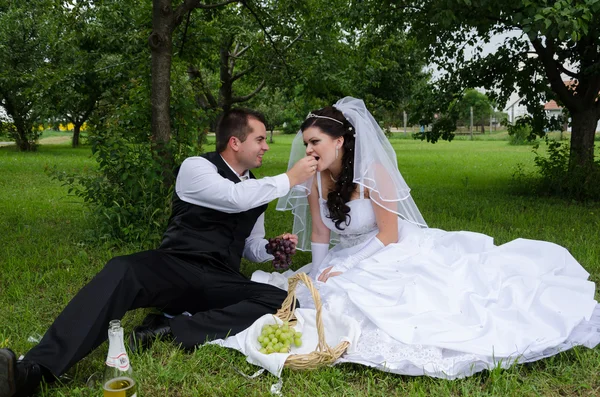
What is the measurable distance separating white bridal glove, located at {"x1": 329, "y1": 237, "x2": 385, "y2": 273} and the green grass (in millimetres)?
919

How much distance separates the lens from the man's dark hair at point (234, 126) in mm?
4043

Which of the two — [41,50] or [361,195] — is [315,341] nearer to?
[361,195]

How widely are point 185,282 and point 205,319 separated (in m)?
0.29

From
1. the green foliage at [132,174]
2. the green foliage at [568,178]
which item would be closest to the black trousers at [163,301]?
the green foliage at [132,174]

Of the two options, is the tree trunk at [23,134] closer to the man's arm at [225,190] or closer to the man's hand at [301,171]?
the man's arm at [225,190]

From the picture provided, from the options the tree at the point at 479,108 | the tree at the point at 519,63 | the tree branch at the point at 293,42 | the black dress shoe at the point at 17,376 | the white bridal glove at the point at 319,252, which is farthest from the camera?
the tree at the point at 479,108

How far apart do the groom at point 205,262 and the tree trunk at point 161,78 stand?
2365 millimetres

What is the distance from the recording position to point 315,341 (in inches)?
138

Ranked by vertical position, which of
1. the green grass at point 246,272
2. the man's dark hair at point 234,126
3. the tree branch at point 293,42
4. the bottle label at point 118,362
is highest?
the tree branch at point 293,42

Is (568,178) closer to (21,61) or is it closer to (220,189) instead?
(220,189)

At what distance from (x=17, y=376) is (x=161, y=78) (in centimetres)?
443

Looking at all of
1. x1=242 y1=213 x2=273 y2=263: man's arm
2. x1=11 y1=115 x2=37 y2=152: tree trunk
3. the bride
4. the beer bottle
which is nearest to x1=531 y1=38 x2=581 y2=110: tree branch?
the bride

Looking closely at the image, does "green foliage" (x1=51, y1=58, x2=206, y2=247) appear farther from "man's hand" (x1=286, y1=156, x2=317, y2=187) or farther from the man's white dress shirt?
"man's hand" (x1=286, y1=156, x2=317, y2=187)

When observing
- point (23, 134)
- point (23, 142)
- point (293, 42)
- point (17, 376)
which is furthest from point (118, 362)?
point (23, 142)
